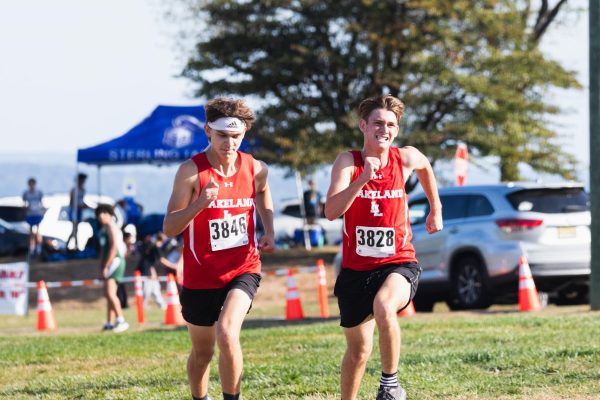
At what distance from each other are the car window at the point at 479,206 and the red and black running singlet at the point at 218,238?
34.9 ft

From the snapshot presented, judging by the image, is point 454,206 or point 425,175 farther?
point 454,206

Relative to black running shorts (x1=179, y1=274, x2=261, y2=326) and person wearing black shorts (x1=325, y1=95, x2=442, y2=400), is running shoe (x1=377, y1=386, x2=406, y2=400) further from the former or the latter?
black running shorts (x1=179, y1=274, x2=261, y2=326)

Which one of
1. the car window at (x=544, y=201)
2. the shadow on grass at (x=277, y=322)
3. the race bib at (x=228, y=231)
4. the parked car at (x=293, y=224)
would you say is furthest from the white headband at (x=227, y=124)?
the parked car at (x=293, y=224)

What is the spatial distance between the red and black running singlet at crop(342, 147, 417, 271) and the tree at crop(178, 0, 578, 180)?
23823mm

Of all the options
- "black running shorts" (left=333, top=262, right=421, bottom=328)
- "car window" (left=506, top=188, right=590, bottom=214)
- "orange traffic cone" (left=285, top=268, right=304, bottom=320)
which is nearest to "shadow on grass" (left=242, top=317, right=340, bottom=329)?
"orange traffic cone" (left=285, top=268, right=304, bottom=320)

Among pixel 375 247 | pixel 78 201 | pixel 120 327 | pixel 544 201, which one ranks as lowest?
pixel 120 327

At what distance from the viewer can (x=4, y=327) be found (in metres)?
21.7

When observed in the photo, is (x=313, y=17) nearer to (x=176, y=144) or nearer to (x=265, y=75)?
(x=265, y=75)

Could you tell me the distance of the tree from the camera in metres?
32.1

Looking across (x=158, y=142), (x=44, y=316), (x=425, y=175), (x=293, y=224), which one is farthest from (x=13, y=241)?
(x=425, y=175)

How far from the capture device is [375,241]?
7789mm

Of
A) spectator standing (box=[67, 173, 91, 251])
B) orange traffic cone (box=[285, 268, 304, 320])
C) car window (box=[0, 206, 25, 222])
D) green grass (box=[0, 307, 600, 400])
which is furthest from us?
car window (box=[0, 206, 25, 222])

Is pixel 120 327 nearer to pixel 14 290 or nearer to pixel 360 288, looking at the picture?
pixel 14 290

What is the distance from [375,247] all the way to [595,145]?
33.4ft
